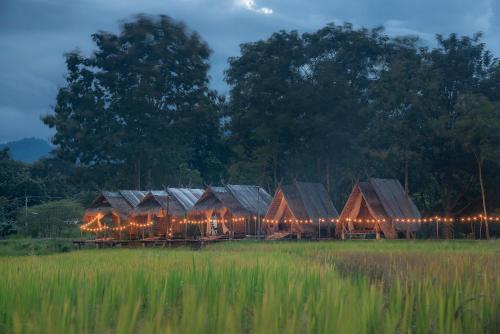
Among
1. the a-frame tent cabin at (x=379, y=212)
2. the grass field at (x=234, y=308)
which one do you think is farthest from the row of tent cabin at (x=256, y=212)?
the grass field at (x=234, y=308)

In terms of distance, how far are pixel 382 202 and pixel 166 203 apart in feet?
37.4

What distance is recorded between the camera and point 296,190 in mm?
31375

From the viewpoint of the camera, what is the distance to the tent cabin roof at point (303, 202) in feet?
101

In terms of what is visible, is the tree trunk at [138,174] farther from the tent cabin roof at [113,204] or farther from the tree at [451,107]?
the tree at [451,107]

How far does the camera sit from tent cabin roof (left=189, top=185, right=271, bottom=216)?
31.9m

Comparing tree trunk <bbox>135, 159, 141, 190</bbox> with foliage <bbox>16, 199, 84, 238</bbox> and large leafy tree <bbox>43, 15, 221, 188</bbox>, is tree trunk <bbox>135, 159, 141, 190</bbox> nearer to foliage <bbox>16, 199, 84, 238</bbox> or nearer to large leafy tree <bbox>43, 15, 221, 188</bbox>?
large leafy tree <bbox>43, 15, 221, 188</bbox>

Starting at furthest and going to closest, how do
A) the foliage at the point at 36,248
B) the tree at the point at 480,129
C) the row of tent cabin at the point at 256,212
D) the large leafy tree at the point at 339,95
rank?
the large leafy tree at the point at 339,95
the row of tent cabin at the point at 256,212
the tree at the point at 480,129
the foliage at the point at 36,248

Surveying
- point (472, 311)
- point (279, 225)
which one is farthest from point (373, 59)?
point (472, 311)

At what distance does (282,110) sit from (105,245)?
14.3 metres

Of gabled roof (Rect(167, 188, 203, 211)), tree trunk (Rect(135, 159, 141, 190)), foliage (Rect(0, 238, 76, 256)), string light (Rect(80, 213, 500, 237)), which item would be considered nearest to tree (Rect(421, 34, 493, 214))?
string light (Rect(80, 213, 500, 237))

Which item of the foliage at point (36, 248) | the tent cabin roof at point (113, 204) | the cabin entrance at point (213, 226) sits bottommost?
the foliage at point (36, 248)

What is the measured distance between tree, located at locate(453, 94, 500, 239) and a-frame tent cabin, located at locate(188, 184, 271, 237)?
10539 mm

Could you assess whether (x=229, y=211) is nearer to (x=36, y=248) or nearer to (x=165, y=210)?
(x=165, y=210)

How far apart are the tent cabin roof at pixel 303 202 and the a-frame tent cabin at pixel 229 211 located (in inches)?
52.8
